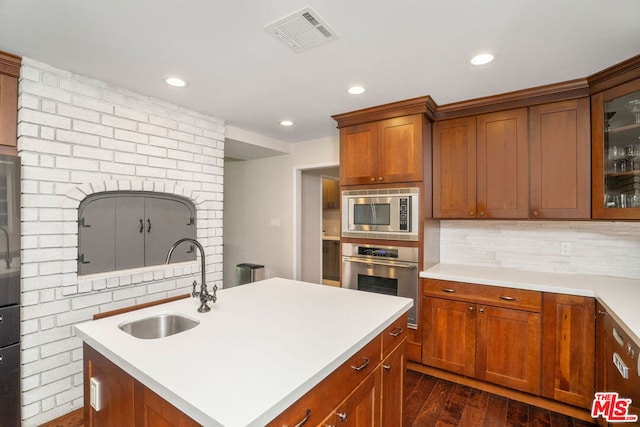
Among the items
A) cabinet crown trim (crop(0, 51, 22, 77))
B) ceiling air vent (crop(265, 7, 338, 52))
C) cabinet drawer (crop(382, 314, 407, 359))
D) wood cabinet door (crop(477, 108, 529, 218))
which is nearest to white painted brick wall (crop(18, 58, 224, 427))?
cabinet crown trim (crop(0, 51, 22, 77))

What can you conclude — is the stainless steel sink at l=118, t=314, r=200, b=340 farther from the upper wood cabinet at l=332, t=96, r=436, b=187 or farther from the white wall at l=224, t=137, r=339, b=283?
the white wall at l=224, t=137, r=339, b=283

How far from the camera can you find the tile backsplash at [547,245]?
251cm

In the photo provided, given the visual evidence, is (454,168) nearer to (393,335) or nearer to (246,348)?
(393,335)

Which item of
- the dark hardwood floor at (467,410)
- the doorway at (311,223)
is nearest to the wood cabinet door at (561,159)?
the dark hardwood floor at (467,410)

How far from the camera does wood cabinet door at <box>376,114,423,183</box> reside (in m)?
2.79

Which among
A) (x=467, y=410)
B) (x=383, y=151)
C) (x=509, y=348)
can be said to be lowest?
(x=467, y=410)

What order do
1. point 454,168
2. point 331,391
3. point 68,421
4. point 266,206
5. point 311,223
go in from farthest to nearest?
point 311,223 < point 266,206 < point 454,168 < point 68,421 < point 331,391

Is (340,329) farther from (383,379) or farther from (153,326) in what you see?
(153,326)

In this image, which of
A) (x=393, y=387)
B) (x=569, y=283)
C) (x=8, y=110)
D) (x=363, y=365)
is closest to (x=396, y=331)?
(x=393, y=387)

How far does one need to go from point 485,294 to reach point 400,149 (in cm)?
141

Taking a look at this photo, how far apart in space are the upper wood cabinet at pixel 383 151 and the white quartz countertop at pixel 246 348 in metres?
1.39

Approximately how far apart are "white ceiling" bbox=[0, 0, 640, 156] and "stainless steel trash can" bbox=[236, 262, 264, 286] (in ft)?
7.49

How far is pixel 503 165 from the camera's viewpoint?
271 cm

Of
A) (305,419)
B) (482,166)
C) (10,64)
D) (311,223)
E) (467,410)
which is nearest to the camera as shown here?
(305,419)
